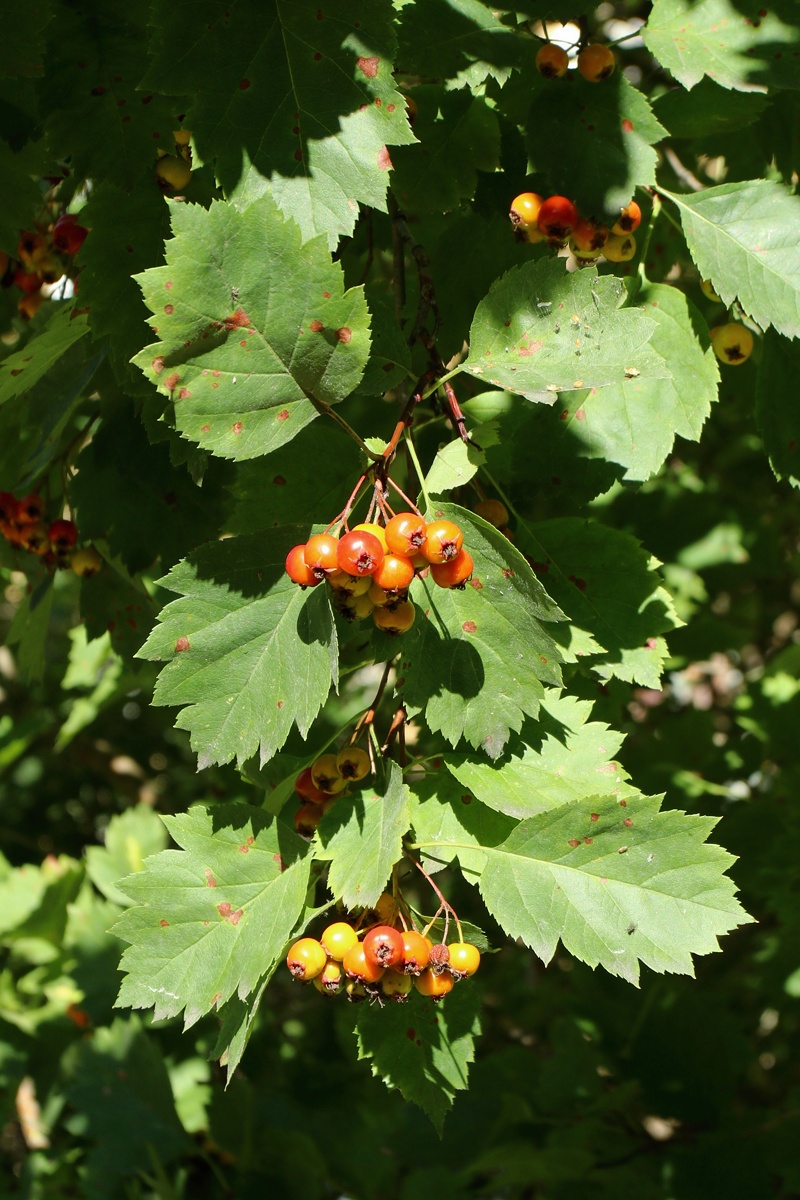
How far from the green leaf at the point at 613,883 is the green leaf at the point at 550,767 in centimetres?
5

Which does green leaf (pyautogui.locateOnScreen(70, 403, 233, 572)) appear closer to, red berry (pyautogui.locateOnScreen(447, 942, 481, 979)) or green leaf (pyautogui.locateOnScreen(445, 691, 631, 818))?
green leaf (pyautogui.locateOnScreen(445, 691, 631, 818))

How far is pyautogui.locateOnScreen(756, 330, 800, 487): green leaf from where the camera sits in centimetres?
177

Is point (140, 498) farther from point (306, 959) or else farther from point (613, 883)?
point (613, 883)

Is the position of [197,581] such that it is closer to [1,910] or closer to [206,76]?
[206,76]

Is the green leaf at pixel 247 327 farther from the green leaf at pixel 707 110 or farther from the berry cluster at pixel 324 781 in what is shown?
the green leaf at pixel 707 110

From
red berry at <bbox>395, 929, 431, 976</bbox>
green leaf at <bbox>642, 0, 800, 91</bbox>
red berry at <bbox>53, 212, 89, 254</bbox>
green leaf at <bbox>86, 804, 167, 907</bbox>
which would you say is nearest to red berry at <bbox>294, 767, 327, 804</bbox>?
red berry at <bbox>395, 929, 431, 976</bbox>

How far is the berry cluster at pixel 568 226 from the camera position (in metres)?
1.54

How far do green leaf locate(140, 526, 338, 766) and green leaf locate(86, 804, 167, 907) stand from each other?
78.1 inches

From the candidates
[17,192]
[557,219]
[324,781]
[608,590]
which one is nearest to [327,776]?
[324,781]

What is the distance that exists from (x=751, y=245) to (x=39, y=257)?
1.30 metres

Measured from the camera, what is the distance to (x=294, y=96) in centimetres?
140

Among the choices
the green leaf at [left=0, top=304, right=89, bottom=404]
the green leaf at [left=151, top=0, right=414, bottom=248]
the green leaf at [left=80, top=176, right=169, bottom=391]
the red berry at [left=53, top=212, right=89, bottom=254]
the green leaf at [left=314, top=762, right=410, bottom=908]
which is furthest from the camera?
the red berry at [left=53, top=212, right=89, bottom=254]

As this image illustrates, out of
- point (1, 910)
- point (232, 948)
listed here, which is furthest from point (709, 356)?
point (1, 910)

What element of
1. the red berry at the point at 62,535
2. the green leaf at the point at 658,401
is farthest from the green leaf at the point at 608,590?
the red berry at the point at 62,535
